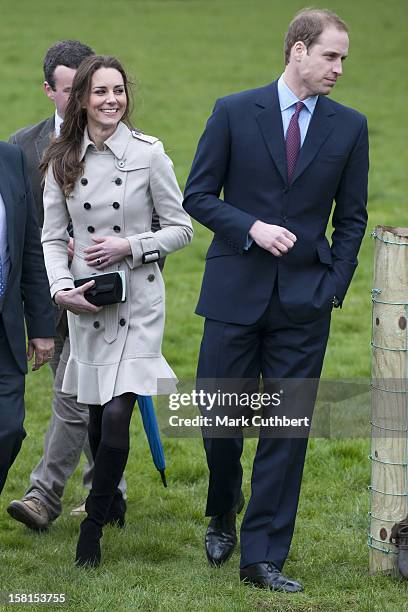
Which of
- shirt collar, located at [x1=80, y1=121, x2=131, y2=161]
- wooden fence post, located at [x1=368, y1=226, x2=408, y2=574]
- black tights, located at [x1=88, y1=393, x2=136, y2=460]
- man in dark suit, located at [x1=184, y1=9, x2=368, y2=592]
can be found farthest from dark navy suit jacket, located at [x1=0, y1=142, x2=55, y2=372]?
wooden fence post, located at [x1=368, y1=226, x2=408, y2=574]

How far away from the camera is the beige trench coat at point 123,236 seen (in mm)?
6473

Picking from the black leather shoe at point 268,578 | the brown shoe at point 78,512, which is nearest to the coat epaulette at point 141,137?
the black leather shoe at point 268,578

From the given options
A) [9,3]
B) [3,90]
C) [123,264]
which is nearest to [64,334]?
[123,264]

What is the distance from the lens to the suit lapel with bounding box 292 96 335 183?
20.2 ft

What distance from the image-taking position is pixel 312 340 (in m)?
6.25

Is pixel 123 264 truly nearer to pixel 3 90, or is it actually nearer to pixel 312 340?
pixel 312 340

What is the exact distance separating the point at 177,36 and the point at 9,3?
464cm

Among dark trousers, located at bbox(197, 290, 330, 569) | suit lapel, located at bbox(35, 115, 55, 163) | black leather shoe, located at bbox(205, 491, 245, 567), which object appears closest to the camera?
dark trousers, located at bbox(197, 290, 330, 569)

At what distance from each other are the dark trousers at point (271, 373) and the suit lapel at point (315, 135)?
598 millimetres

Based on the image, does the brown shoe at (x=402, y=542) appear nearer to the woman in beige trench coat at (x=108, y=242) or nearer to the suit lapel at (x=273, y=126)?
the woman in beige trench coat at (x=108, y=242)

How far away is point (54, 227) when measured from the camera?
21.7 feet

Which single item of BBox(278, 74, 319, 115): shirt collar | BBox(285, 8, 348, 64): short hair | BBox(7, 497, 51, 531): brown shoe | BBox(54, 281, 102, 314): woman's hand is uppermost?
BBox(285, 8, 348, 64): short hair

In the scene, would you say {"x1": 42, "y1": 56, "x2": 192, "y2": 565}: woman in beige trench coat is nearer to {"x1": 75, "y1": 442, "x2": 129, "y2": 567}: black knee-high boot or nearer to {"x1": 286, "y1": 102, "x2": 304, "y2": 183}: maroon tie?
{"x1": 75, "y1": 442, "x2": 129, "y2": 567}: black knee-high boot

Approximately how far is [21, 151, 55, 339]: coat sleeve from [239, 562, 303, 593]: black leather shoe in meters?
1.42
